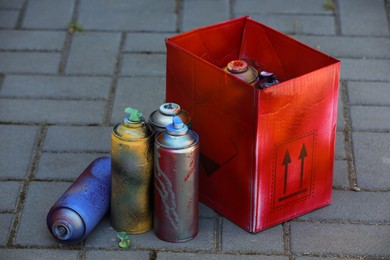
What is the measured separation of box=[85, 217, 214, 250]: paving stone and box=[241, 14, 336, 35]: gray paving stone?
183 cm

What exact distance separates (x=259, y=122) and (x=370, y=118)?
1195 mm

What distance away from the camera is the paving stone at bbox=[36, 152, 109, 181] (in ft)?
13.0

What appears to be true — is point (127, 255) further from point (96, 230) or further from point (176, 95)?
point (176, 95)

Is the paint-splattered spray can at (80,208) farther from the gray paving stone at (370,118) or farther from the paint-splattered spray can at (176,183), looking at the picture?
the gray paving stone at (370,118)

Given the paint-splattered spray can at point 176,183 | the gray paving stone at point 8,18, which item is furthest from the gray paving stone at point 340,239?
the gray paving stone at point 8,18

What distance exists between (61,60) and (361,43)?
165cm

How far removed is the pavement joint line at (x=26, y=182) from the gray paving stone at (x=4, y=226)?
0.01 metres

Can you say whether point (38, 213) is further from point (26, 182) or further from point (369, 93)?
point (369, 93)

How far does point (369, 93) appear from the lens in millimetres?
4559

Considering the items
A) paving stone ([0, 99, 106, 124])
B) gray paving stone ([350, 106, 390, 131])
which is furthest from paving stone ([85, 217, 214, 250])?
gray paving stone ([350, 106, 390, 131])

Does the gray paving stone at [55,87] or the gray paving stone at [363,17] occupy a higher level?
the gray paving stone at [363,17]

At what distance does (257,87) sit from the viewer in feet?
11.7

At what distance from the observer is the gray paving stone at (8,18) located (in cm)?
516

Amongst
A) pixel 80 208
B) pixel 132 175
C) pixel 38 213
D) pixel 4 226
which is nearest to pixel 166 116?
pixel 132 175
